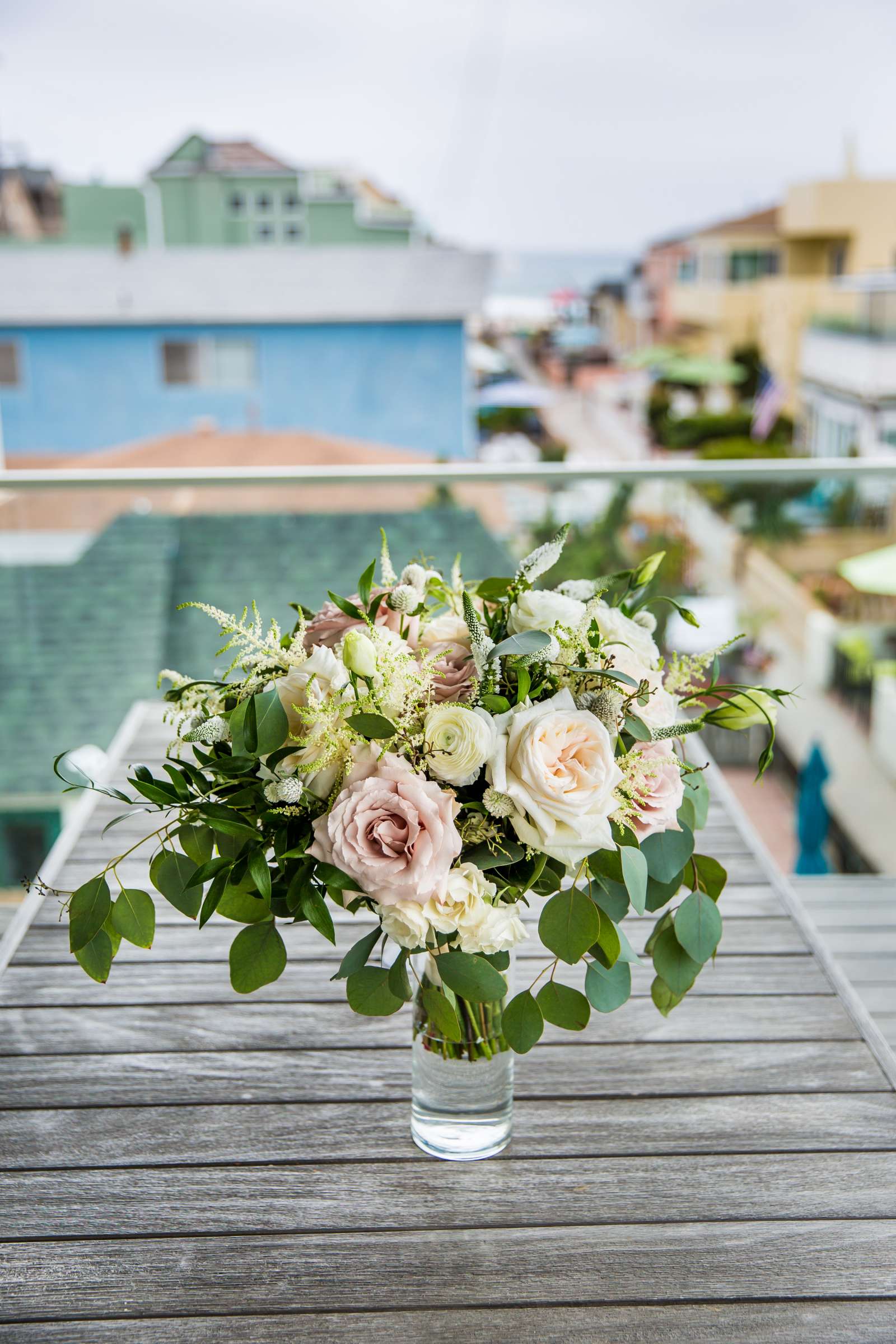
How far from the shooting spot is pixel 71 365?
18.6 m

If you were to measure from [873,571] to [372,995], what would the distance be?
2212 mm

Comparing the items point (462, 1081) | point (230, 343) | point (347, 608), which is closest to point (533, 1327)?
point (462, 1081)

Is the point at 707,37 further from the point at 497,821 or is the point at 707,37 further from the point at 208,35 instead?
the point at 497,821

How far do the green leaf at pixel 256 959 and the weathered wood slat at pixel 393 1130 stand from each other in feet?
0.60

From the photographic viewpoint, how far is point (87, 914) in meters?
0.85

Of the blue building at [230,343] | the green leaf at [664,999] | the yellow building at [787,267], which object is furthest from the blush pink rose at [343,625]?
the yellow building at [787,267]

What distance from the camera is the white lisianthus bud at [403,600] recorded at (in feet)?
2.88

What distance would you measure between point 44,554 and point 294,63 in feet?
88.3

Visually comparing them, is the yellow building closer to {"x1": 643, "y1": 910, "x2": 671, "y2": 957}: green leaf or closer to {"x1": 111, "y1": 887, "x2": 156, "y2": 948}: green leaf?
{"x1": 643, "y1": 910, "x2": 671, "y2": 957}: green leaf

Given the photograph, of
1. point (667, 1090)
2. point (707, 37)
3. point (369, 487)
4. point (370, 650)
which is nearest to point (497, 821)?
point (370, 650)

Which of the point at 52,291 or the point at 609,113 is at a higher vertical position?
the point at 609,113

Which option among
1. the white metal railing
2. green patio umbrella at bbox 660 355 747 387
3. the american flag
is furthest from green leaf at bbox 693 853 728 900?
green patio umbrella at bbox 660 355 747 387

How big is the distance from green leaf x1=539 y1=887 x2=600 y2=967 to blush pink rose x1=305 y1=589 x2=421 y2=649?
21 centimetres

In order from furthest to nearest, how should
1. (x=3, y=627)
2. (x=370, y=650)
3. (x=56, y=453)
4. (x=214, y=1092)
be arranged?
1. (x=56, y=453)
2. (x=3, y=627)
3. (x=214, y=1092)
4. (x=370, y=650)
